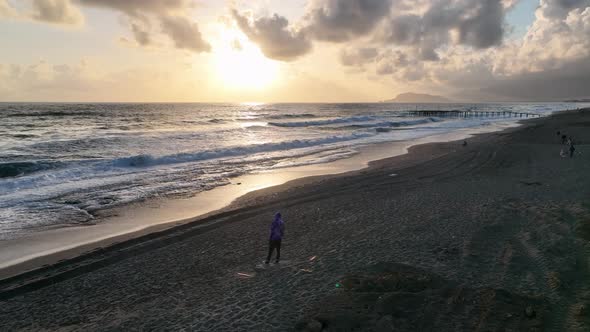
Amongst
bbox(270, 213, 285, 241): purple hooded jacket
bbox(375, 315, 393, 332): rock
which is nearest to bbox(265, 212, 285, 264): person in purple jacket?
bbox(270, 213, 285, 241): purple hooded jacket

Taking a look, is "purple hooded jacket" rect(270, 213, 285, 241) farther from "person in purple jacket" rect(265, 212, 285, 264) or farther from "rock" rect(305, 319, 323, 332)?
"rock" rect(305, 319, 323, 332)

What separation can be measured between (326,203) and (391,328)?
894 centimetres

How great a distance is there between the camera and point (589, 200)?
1344 centimetres

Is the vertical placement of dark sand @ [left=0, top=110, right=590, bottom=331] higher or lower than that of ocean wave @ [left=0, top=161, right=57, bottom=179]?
lower

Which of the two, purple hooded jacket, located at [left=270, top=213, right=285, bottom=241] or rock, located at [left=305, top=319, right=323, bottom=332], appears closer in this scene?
rock, located at [left=305, top=319, right=323, bottom=332]

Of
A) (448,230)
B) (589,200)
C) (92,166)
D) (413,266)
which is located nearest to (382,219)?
(448,230)

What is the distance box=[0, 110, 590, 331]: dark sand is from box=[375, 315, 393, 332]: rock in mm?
25

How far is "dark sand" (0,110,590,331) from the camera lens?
6816mm

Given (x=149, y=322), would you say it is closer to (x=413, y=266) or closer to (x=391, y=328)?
(x=391, y=328)

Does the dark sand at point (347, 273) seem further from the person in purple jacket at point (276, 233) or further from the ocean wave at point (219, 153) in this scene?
the ocean wave at point (219, 153)

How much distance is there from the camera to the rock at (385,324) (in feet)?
20.8

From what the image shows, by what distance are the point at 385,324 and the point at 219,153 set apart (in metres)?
26.1

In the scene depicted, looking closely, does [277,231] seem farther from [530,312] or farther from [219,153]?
[219,153]

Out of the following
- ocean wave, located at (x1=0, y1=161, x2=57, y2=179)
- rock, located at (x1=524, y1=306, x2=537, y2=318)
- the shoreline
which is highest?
ocean wave, located at (x1=0, y1=161, x2=57, y2=179)
